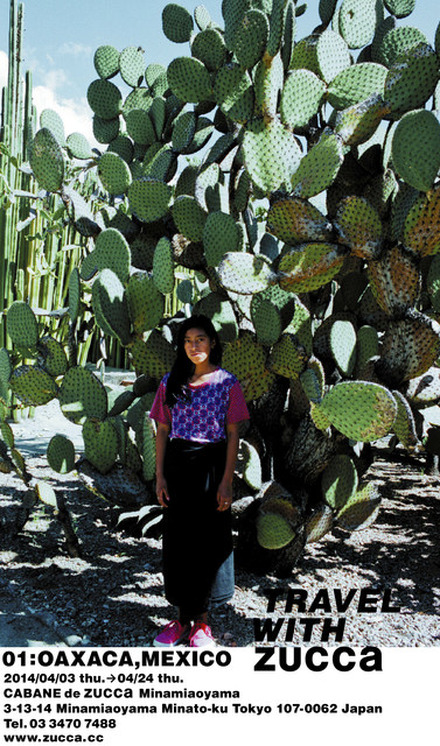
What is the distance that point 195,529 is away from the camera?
210cm

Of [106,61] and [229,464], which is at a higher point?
[106,61]

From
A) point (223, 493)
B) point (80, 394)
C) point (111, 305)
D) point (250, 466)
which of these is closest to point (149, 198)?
point (111, 305)

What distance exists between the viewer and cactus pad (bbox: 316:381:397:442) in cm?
210

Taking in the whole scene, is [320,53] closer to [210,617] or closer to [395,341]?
[395,341]

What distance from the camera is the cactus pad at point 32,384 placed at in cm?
268

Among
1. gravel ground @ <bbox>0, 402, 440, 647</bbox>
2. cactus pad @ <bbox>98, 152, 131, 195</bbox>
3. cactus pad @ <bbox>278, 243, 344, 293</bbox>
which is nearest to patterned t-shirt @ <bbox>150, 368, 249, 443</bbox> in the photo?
cactus pad @ <bbox>278, 243, 344, 293</bbox>

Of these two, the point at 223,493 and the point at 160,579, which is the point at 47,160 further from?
the point at 160,579

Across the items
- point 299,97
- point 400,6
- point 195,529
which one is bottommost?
point 195,529

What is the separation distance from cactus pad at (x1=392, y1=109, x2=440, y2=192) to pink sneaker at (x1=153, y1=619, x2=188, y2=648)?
62.7 inches

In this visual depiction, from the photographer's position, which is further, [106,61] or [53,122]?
[106,61]

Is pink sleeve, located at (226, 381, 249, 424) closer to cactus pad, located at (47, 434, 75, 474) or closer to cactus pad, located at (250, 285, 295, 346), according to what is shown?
cactus pad, located at (250, 285, 295, 346)

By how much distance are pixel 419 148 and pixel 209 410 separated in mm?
1013

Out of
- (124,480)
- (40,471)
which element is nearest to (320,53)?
(124,480)

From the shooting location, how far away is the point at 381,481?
435 cm
